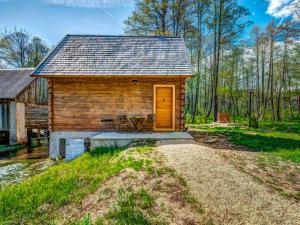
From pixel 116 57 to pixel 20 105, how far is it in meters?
9.35

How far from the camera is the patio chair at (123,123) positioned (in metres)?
10.3

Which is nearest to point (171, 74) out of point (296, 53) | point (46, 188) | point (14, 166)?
point (46, 188)

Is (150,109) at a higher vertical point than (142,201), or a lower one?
higher

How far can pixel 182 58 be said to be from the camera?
36.0 feet

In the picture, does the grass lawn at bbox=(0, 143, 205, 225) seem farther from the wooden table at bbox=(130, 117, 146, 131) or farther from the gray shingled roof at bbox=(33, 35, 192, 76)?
the gray shingled roof at bbox=(33, 35, 192, 76)

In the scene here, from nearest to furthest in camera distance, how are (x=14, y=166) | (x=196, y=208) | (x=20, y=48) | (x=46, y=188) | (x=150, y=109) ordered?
(x=196, y=208) → (x=46, y=188) → (x=14, y=166) → (x=150, y=109) → (x=20, y=48)

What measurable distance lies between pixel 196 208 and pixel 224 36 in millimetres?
18817

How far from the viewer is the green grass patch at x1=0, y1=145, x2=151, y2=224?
171 inches

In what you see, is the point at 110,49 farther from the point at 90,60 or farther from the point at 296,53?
the point at 296,53

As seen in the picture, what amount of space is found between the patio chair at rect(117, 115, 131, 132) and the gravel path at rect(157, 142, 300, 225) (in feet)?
15.7

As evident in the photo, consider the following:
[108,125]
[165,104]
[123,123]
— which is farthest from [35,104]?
[165,104]

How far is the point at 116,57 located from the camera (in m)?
11.3

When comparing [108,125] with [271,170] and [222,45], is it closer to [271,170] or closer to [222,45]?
[271,170]

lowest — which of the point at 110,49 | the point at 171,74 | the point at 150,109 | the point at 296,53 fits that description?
the point at 150,109
